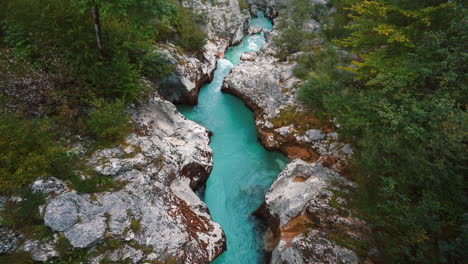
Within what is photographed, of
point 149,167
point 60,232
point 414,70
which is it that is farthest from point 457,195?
point 60,232

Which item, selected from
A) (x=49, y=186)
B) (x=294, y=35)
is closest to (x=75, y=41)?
(x=49, y=186)

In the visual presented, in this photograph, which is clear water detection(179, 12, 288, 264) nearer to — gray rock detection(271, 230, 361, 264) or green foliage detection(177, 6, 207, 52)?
gray rock detection(271, 230, 361, 264)

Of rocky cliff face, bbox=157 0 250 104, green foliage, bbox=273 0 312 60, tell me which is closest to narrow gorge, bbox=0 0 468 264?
rocky cliff face, bbox=157 0 250 104

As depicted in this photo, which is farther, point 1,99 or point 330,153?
point 330,153

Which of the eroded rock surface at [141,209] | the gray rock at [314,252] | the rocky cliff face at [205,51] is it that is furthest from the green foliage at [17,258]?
the rocky cliff face at [205,51]

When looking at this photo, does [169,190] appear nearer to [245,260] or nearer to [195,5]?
[245,260]

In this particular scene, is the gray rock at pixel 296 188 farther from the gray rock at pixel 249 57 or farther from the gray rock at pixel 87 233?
the gray rock at pixel 249 57
